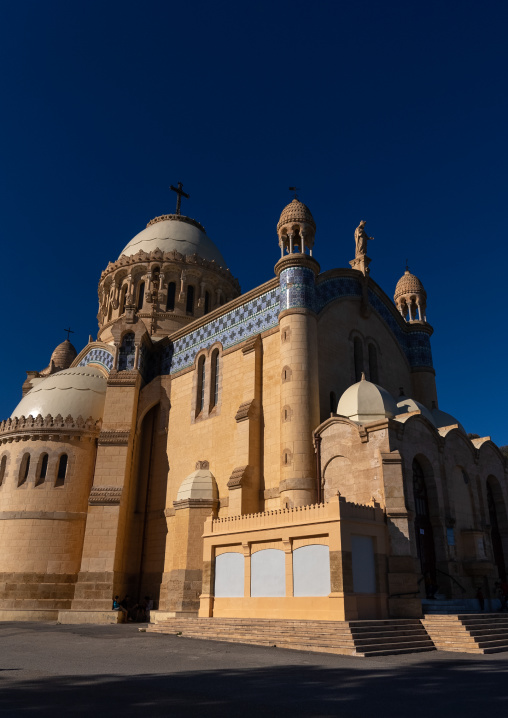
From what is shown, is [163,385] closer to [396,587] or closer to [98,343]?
[98,343]

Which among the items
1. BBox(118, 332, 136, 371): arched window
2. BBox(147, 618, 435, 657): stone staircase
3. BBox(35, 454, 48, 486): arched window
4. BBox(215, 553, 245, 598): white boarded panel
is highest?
BBox(118, 332, 136, 371): arched window

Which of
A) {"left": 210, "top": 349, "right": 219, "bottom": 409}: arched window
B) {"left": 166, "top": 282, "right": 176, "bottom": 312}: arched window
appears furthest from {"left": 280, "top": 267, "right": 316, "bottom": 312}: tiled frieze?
{"left": 166, "top": 282, "right": 176, "bottom": 312}: arched window

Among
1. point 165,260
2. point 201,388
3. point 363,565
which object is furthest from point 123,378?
point 363,565

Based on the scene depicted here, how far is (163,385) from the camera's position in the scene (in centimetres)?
3030

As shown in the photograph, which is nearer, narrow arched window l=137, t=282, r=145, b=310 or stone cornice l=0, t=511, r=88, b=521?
stone cornice l=0, t=511, r=88, b=521

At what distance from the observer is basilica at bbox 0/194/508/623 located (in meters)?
18.1

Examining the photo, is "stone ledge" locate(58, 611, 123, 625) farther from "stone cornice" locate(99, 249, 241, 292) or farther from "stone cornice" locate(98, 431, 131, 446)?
"stone cornice" locate(99, 249, 241, 292)

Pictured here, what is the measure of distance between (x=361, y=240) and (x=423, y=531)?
15.3m

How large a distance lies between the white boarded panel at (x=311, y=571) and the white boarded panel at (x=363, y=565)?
88cm

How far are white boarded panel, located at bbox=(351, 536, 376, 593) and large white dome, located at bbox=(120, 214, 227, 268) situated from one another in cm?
2548

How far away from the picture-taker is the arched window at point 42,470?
1083 inches

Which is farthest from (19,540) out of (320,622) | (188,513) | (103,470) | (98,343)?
(320,622)

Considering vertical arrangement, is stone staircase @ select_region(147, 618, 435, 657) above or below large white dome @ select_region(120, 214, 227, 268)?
below

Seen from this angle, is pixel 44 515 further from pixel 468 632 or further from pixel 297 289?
pixel 468 632
